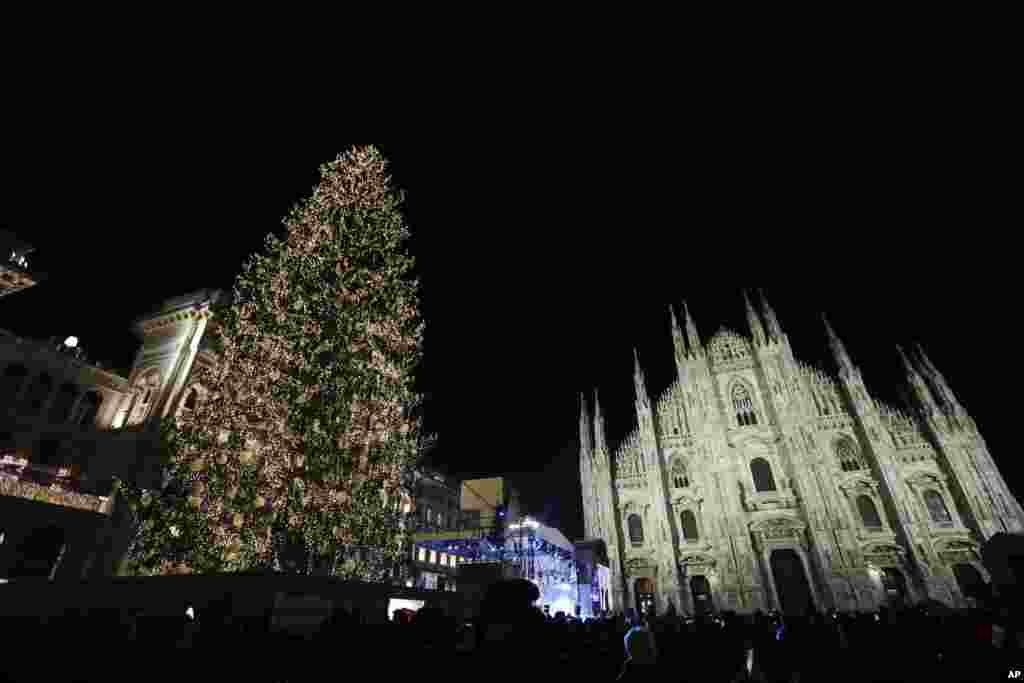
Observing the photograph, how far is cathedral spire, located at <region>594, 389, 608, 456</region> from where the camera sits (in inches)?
1524

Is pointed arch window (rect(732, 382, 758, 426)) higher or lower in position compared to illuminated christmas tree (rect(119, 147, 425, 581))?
higher

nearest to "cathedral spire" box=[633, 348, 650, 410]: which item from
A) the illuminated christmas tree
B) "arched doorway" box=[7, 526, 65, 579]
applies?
the illuminated christmas tree

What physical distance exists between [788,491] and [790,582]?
5.86 metres

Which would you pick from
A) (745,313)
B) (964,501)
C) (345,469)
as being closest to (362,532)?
(345,469)

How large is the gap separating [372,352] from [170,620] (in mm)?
7756

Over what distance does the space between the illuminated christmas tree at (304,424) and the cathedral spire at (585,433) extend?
27003 mm

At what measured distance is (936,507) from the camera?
30.1 m

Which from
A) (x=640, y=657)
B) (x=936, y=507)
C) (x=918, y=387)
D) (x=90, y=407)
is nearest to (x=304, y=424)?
(x=640, y=657)

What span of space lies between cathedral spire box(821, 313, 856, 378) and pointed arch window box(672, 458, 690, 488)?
13.7m

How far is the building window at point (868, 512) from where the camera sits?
30950 millimetres

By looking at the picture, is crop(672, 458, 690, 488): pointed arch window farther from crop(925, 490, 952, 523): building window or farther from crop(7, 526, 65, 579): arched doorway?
crop(7, 526, 65, 579): arched doorway

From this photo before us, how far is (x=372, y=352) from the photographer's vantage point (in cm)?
1319

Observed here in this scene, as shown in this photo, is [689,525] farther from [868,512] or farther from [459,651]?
[459,651]

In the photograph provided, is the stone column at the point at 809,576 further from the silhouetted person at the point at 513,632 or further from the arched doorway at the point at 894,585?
the silhouetted person at the point at 513,632
